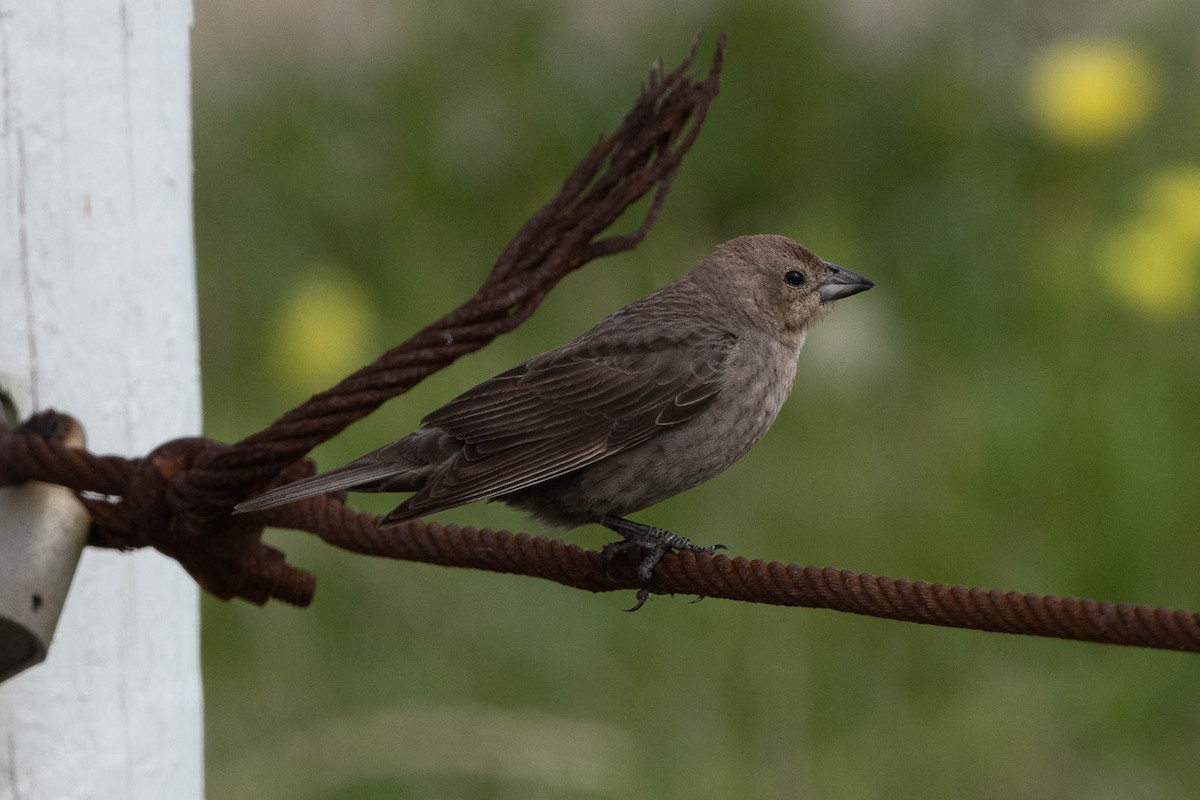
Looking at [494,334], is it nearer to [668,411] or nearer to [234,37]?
[668,411]

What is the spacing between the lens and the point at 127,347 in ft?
8.44

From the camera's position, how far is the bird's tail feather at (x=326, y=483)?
8.54ft

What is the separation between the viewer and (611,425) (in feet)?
11.0

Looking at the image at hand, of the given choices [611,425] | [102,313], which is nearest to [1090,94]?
[611,425]

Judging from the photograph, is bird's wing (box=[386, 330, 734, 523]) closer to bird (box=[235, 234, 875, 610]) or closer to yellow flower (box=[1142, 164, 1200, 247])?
bird (box=[235, 234, 875, 610])

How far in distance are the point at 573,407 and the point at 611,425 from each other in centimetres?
9

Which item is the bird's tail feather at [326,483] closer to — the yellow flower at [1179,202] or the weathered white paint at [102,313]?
the weathered white paint at [102,313]

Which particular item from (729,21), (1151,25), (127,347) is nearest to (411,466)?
(127,347)

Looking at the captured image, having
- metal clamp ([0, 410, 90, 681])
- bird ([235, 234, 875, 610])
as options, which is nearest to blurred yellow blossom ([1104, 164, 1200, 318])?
bird ([235, 234, 875, 610])

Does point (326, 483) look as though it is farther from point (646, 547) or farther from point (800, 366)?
point (800, 366)

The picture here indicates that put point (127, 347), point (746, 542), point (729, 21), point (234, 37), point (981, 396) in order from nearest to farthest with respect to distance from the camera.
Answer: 1. point (127, 347)
2. point (746, 542)
3. point (981, 396)
4. point (729, 21)
5. point (234, 37)

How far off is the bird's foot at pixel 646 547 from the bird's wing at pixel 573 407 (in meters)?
0.20

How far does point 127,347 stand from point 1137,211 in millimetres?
4743

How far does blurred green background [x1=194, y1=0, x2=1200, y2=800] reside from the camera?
505 centimetres
